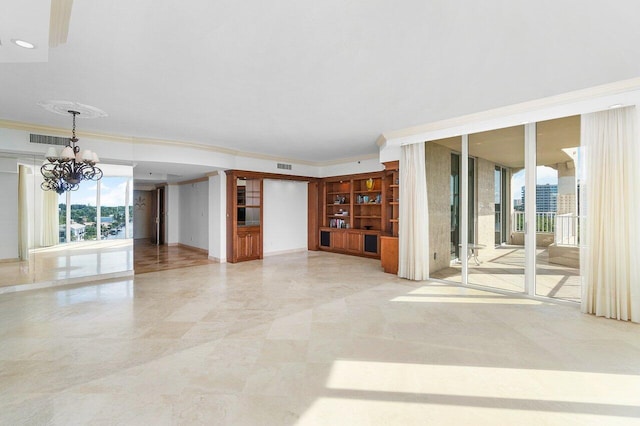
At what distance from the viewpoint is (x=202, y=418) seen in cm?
202

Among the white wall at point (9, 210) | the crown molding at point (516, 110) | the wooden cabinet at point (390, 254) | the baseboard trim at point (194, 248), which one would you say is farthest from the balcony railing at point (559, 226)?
the white wall at point (9, 210)

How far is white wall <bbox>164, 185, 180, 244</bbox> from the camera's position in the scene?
10633 mm

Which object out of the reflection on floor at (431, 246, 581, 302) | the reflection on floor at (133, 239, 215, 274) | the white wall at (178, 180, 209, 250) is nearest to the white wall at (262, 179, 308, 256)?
the white wall at (178, 180, 209, 250)

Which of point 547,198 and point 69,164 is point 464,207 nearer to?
point 547,198

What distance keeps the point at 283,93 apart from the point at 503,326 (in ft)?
12.7

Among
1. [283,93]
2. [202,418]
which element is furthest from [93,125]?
[202,418]

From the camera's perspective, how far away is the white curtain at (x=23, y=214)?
17.6ft

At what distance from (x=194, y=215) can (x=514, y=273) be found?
28.8ft

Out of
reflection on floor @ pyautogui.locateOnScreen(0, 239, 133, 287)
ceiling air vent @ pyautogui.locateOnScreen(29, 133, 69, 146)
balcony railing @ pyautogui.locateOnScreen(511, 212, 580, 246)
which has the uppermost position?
ceiling air vent @ pyautogui.locateOnScreen(29, 133, 69, 146)

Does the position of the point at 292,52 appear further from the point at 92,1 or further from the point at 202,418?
the point at 202,418

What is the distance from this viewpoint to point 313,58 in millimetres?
2900

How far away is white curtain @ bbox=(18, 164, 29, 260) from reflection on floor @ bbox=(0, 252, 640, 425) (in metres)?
0.93

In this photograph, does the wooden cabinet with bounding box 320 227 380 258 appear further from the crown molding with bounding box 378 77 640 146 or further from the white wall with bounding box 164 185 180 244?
the white wall with bounding box 164 185 180 244

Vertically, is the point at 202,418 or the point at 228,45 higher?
the point at 228,45
